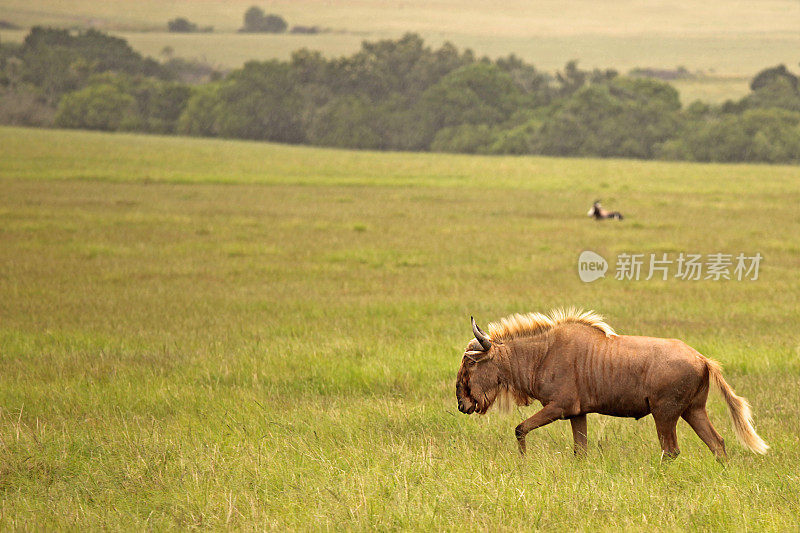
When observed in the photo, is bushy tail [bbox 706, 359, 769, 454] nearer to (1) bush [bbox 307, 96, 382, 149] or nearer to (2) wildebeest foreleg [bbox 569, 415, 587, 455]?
(2) wildebeest foreleg [bbox 569, 415, 587, 455]

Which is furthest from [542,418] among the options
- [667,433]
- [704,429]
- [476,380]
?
[704,429]

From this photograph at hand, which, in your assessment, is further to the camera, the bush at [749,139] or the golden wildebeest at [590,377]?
the bush at [749,139]

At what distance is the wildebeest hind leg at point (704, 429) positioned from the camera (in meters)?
6.59

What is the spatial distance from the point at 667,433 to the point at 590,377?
0.69m

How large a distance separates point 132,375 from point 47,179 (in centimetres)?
3946

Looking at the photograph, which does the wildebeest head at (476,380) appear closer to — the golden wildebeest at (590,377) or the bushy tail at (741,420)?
the golden wildebeest at (590,377)

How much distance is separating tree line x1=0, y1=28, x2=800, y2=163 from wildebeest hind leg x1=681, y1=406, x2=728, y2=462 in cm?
8954

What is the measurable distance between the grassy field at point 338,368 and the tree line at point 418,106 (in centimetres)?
6682

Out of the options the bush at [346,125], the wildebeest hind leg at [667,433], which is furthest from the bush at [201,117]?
the wildebeest hind leg at [667,433]

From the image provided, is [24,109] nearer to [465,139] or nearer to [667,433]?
[465,139]

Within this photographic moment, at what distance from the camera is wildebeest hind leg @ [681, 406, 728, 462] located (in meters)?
6.59

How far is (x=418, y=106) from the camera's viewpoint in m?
114

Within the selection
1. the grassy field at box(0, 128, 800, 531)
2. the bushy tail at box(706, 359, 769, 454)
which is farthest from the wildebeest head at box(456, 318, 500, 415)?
the bushy tail at box(706, 359, 769, 454)

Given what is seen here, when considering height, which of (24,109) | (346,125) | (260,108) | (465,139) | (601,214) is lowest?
(24,109)
